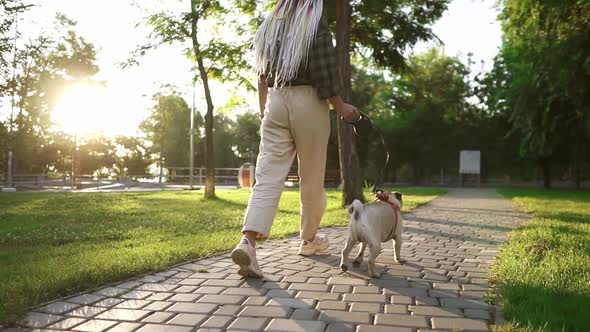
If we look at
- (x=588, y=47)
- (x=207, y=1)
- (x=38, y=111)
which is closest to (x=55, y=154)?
(x=38, y=111)

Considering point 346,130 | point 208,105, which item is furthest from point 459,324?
point 208,105

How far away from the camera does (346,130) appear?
11.1 m

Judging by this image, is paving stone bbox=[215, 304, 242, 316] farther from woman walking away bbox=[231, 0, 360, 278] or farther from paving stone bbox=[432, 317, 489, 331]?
paving stone bbox=[432, 317, 489, 331]

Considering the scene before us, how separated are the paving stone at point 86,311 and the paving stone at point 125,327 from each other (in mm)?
279

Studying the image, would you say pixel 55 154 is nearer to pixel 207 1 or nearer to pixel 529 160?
pixel 207 1

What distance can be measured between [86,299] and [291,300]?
4.32ft

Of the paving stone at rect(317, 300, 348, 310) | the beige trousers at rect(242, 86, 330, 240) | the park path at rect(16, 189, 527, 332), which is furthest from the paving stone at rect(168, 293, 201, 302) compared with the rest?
the paving stone at rect(317, 300, 348, 310)

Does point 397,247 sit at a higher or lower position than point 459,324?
higher

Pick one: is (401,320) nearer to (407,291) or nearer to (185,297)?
(407,291)

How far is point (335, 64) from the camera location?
3.93 meters

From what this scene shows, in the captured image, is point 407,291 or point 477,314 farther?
point 407,291

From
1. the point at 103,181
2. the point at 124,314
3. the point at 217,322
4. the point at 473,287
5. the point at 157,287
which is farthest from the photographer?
the point at 103,181

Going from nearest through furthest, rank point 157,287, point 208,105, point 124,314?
point 124,314 → point 157,287 → point 208,105

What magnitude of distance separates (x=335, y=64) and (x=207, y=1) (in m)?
12.6
